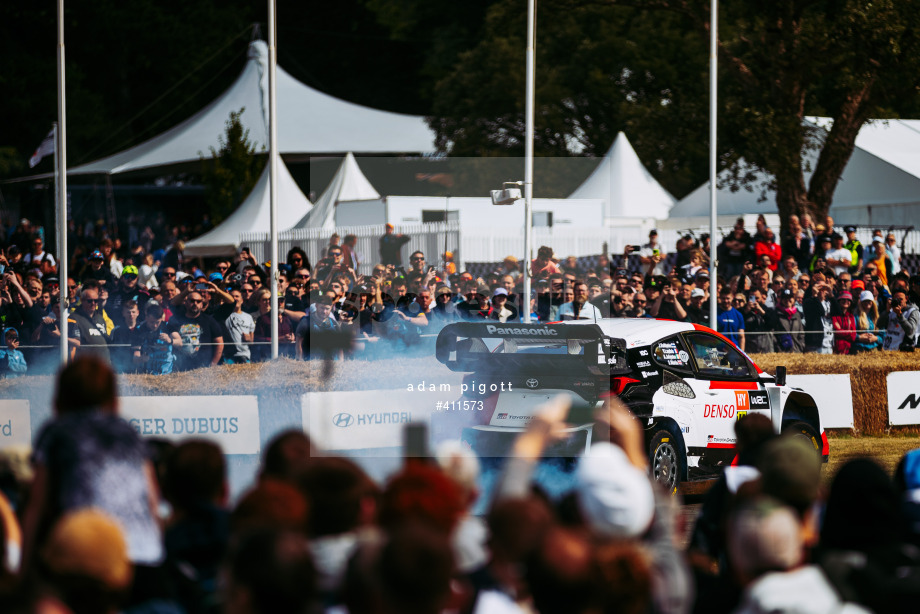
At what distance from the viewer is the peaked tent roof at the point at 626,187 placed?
32.5 m

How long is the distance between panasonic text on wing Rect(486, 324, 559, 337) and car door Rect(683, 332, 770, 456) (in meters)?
1.76

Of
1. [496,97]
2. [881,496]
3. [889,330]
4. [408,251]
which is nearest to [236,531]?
[881,496]

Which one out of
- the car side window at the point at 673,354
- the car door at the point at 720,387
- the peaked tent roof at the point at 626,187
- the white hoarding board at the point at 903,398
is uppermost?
the peaked tent roof at the point at 626,187

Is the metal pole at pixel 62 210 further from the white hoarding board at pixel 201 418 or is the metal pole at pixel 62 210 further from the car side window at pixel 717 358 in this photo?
the car side window at pixel 717 358

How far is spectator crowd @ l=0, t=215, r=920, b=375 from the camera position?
622 inches

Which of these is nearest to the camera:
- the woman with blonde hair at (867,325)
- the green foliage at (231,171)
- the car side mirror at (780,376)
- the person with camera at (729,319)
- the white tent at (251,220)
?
the car side mirror at (780,376)

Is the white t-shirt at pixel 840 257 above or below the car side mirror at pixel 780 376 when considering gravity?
above

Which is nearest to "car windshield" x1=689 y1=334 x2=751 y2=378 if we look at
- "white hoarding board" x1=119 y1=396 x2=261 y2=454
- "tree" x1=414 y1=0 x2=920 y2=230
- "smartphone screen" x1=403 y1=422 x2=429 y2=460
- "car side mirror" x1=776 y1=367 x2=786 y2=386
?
"car side mirror" x1=776 y1=367 x2=786 y2=386

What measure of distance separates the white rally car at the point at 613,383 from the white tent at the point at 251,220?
17.0 m

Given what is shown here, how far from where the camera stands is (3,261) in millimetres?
18031

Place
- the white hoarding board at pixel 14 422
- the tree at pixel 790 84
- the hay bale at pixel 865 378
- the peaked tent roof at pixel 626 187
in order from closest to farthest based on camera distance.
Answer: the white hoarding board at pixel 14 422
the hay bale at pixel 865 378
the tree at pixel 790 84
the peaked tent roof at pixel 626 187

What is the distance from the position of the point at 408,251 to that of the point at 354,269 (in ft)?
5.22

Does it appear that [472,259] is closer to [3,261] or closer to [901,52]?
[3,261]

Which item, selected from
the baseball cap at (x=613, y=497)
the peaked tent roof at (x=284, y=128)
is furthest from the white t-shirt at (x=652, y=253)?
the peaked tent roof at (x=284, y=128)
